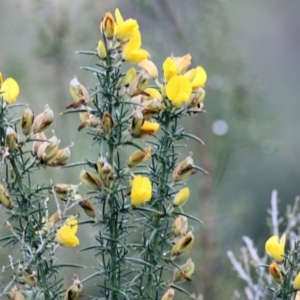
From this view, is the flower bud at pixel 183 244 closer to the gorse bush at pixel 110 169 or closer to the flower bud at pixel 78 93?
the gorse bush at pixel 110 169

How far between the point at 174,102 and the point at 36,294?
0.91 feet

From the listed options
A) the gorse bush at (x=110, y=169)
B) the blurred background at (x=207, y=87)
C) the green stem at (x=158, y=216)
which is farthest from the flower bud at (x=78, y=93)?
the blurred background at (x=207, y=87)

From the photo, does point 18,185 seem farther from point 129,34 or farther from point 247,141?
point 247,141

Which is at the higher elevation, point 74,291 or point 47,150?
point 47,150

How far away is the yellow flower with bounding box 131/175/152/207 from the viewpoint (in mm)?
A: 664

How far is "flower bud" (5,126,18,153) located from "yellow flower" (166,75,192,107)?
0.61 ft

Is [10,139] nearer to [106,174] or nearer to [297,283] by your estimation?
[106,174]

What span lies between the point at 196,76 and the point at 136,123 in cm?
11

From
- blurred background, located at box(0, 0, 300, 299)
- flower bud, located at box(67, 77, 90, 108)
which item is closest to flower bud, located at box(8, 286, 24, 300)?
flower bud, located at box(67, 77, 90, 108)

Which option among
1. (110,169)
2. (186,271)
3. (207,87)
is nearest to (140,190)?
(110,169)

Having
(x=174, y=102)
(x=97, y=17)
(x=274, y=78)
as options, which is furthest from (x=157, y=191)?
(x=274, y=78)

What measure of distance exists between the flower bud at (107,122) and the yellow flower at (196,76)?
4.5 inches

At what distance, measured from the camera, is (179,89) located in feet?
2.26

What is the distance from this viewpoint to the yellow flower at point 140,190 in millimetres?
664
